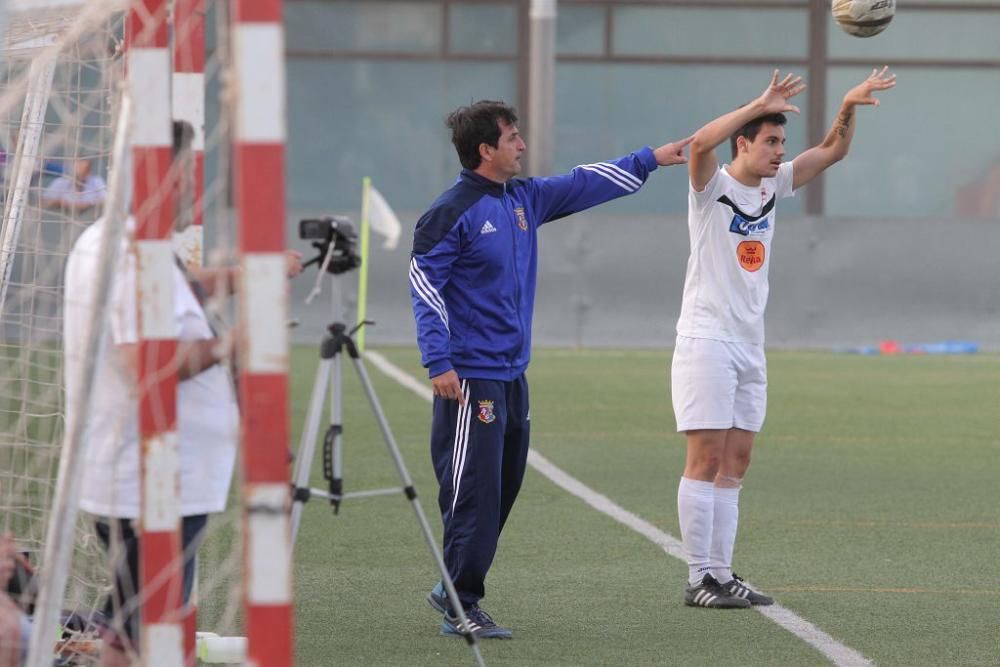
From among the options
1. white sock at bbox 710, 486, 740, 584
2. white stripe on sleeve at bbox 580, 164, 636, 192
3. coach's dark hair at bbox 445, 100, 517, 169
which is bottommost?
white sock at bbox 710, 486, 740, 584

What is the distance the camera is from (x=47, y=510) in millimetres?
7102

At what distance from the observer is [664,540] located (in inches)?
364

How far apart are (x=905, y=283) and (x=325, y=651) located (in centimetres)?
1816

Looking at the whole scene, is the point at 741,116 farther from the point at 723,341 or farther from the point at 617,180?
the point at 723,341

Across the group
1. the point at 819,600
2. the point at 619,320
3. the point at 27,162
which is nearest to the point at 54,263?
the point at 27,162

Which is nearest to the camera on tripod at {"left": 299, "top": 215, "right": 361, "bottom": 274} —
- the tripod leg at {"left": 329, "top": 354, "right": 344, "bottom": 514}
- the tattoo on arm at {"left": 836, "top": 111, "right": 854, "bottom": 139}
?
the tripod leg at {"left": 329, "top": 354, "right": 344, "bottom": 514}

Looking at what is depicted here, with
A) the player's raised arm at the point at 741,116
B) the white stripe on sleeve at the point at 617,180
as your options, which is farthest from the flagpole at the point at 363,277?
the white stripe on sleeve at the point at 617,180

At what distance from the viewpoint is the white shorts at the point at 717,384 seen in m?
7.71

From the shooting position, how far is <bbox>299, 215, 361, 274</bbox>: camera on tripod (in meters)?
5.79

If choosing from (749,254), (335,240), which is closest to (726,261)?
(749,254)

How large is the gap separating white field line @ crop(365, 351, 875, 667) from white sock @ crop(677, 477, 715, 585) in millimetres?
310

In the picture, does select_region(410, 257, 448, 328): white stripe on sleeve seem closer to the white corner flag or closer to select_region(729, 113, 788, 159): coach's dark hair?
select_region(729, 113, 788, 159): coach's dark hair

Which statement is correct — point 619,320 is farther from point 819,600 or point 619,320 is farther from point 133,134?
point 133,134

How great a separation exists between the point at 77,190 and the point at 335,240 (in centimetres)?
156
